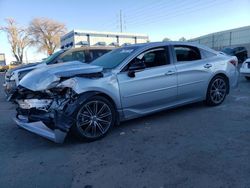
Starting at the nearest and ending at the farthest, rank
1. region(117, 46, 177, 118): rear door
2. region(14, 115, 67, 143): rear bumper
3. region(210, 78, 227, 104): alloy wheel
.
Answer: region(14, 115, 67, 143): rear bumper, region(117, 46, 177, 118): rear door, region(210, 78, 227, 104): alloy wheel

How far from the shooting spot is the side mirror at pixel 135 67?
4273mm

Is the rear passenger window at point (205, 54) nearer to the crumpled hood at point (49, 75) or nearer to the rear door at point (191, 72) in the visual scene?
the rear door at point (191, 72)

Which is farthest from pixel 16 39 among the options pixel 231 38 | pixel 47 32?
pixel 231 38

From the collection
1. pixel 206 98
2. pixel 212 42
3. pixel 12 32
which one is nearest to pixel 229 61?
pixel 206 98

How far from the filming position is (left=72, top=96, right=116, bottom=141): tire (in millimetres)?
3738

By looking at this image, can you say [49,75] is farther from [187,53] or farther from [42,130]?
[187,53]

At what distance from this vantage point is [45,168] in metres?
3.07

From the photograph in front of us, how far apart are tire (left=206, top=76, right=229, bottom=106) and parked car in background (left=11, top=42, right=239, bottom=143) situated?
1.0 inches

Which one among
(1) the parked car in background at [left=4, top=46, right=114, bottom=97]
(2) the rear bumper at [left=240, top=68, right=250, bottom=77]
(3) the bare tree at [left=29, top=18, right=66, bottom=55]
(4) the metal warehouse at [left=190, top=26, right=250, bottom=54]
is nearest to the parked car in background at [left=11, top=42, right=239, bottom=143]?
(1) the parked car in background at [left=4, top=46, right=114, bottom=97]

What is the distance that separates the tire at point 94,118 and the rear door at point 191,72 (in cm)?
176

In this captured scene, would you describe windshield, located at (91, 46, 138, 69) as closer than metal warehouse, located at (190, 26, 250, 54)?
Yes

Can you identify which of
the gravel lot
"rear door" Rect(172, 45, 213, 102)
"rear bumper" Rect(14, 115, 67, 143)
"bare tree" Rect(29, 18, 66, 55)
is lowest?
the gravel lot

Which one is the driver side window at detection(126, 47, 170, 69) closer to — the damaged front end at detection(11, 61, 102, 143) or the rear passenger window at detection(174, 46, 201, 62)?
the rear passenger window at detection(174, 46, 201, 62)

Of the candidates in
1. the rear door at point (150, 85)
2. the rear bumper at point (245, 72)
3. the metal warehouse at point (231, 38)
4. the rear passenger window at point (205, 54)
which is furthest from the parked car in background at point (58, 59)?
the metal warehouse at point (231, 38)
